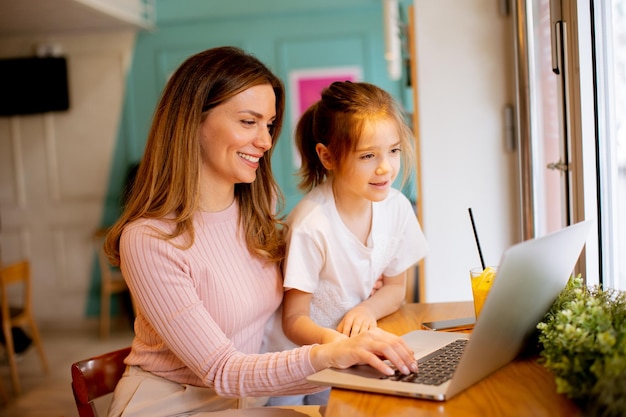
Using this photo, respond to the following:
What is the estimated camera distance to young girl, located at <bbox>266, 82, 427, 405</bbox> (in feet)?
4.82

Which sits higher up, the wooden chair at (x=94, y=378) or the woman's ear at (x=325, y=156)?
the woman's ear at (x=325, y=156)

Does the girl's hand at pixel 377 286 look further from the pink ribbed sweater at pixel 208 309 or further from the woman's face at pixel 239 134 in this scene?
the woman's face at pixel 239 134

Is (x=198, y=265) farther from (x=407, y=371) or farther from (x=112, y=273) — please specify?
(x=112, y=273)

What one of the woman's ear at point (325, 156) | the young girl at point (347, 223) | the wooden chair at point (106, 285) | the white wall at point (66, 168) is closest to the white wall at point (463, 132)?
the young girl at point (347, 223)

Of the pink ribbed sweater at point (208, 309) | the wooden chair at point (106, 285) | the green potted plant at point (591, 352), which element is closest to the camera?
the green potted plant at point (591, 352)

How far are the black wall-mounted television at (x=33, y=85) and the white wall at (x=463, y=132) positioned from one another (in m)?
3.87

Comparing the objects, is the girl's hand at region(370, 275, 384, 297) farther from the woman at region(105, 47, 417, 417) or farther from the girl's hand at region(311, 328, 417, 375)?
the girl's hand at region(311, 328, 417, 375)

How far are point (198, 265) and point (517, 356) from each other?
0.65 m

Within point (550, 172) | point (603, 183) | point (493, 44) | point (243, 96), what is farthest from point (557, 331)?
point (493, 44)

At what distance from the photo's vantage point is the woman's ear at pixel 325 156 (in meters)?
1.56

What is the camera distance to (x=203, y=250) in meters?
1.43

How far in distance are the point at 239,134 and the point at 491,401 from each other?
790 millimetres

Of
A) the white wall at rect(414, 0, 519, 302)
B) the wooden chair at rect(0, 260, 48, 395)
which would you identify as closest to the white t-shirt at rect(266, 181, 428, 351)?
the white wall at rect(414, 0, 519, 302)

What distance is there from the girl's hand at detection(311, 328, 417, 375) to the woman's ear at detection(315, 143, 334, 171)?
544mm
